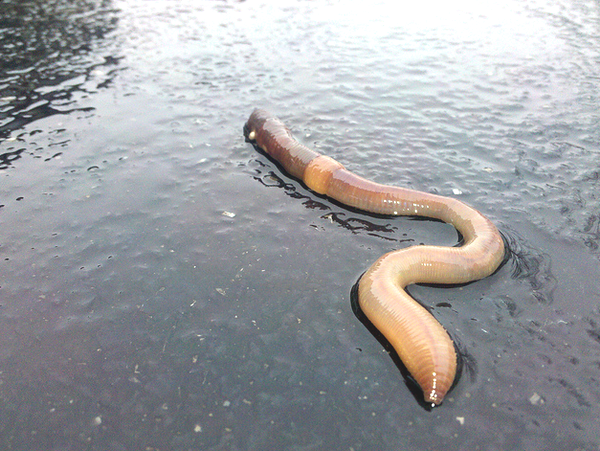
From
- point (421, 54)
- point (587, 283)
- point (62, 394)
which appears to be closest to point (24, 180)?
point (62, 394)

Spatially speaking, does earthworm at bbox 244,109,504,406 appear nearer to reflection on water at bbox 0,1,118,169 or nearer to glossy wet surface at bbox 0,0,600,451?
glossy wet surface at bbox 0,0,600,451

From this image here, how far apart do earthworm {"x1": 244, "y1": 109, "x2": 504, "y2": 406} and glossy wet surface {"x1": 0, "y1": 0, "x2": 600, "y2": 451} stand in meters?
0.25

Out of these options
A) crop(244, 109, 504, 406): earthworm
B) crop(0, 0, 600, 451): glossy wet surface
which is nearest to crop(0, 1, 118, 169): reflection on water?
crop(0, 0, 600, 451): glossy wet surface

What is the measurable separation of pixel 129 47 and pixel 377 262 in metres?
14.8

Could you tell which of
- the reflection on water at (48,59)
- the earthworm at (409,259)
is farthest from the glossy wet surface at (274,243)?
the earthworm at (409,259)

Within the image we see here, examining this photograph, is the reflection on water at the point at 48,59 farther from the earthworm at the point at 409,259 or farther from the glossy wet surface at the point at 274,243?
the earthworm at the point at 409,259

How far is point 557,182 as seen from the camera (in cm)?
995

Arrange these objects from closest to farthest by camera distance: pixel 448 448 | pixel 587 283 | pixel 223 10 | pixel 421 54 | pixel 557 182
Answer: pixel 448 448
pixel 587 283
pixel 557 182
pixel 421 54
pixel 223 10

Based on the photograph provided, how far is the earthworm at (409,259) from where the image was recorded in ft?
19.9

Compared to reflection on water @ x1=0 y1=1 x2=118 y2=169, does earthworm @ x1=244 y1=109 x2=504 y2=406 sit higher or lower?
lower

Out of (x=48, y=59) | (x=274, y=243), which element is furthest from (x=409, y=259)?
(x=48, y=59)

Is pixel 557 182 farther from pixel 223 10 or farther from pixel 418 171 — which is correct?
pixel 223 10

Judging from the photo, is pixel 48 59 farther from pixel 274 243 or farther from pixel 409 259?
pixel 409 259

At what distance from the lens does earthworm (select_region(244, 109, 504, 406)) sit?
6.07m
